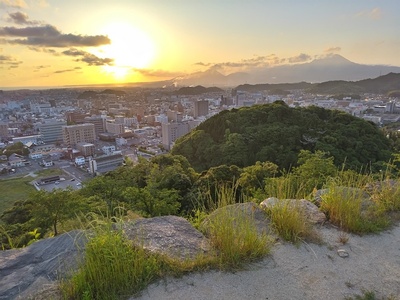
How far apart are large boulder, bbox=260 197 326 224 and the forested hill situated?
11887mm

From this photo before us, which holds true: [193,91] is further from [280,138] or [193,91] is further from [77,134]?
[280,138]

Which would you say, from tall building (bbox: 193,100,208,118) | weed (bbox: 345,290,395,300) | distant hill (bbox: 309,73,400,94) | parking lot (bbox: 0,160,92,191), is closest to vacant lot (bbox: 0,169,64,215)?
parking lot (bbox: 0,160,92,191)

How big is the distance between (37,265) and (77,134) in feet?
124

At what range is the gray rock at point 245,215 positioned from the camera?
226 centimetres

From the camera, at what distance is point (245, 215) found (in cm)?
Result: 232

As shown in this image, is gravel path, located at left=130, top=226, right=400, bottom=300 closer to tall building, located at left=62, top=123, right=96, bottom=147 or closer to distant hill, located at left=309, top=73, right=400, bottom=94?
tall building, located at left=62, top=123, right=96, bottom=147

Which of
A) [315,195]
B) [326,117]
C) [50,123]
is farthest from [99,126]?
[315,195]

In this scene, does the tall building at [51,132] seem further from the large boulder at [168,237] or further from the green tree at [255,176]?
the large boulder at [168,237]

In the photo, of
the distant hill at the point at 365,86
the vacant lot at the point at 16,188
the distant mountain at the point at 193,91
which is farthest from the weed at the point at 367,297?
the distant mountain at the point at 193,91

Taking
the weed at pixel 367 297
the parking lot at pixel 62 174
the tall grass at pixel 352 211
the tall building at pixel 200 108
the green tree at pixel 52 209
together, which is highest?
the tall grass at pixel 352 211

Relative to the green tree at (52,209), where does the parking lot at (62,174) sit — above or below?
below

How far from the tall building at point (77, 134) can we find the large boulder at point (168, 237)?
36.1m

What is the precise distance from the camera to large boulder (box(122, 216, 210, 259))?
2.03 meters

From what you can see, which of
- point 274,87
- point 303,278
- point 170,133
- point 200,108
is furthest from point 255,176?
point 274,87
